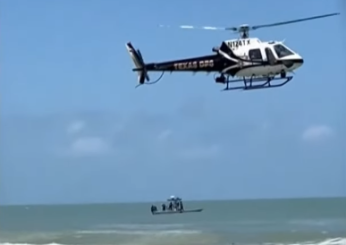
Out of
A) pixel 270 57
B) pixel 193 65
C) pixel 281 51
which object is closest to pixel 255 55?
pixel 270 57

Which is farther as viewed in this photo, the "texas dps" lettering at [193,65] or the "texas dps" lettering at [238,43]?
the "texas dps" lettering at [193,65]

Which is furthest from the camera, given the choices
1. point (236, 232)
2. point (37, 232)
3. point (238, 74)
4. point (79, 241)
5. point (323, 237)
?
point (37, 232)

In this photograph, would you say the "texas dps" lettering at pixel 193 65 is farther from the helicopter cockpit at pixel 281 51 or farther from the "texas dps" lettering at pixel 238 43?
the helicopter cockpit at pixel 281 51

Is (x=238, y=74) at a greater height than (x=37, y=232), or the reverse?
(x=37, y=232)

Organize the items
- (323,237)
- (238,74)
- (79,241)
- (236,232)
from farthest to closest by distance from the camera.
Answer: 1. (236,232)
2. (79,241)
3. (323,237)
4. (238,74)

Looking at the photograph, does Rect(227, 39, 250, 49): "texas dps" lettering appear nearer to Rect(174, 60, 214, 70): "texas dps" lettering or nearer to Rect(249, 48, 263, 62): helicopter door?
Rect(249, 48, 263, 62): helicopter door

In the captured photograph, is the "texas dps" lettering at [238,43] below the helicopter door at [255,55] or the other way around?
the other way around

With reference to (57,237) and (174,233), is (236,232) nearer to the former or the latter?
(174,233)

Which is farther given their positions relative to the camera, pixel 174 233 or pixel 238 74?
pixel 174 233

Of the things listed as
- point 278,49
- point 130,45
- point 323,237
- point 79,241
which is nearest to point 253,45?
point 278,49
